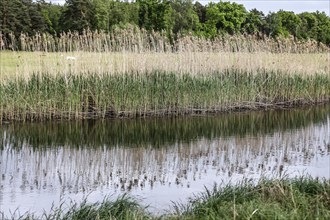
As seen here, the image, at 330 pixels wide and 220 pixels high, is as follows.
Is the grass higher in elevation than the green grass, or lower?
lower

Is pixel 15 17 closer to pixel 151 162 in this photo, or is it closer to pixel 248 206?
pixel 151 162

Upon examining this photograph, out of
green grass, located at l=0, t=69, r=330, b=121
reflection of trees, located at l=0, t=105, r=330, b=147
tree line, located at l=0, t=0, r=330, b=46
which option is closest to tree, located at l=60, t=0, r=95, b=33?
tree line, located at l=0, t=0, r=330, b=46

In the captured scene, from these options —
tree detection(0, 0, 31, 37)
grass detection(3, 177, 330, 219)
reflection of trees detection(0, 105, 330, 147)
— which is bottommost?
reflection of trees detection(0, 105, 330, 147)

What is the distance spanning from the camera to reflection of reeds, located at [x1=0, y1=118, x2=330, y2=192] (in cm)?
755

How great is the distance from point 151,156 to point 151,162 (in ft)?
1.73

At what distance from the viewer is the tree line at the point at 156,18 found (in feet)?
145

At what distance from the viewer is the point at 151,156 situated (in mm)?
9422

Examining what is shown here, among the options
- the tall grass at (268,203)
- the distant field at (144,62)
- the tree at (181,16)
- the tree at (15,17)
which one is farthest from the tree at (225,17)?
the tall grass at (268,203)

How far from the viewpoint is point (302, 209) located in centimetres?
512

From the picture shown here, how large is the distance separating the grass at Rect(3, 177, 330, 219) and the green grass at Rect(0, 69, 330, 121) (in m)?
7.67

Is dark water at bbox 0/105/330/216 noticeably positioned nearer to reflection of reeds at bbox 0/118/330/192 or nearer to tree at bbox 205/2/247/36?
reflection of reeds at bbox 0/118/330/192

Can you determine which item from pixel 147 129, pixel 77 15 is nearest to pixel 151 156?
pixel 147 129

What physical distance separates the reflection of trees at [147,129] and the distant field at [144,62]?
1591 millimetres

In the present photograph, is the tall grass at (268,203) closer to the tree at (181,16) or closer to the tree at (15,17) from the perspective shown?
the tree at (15,17)
